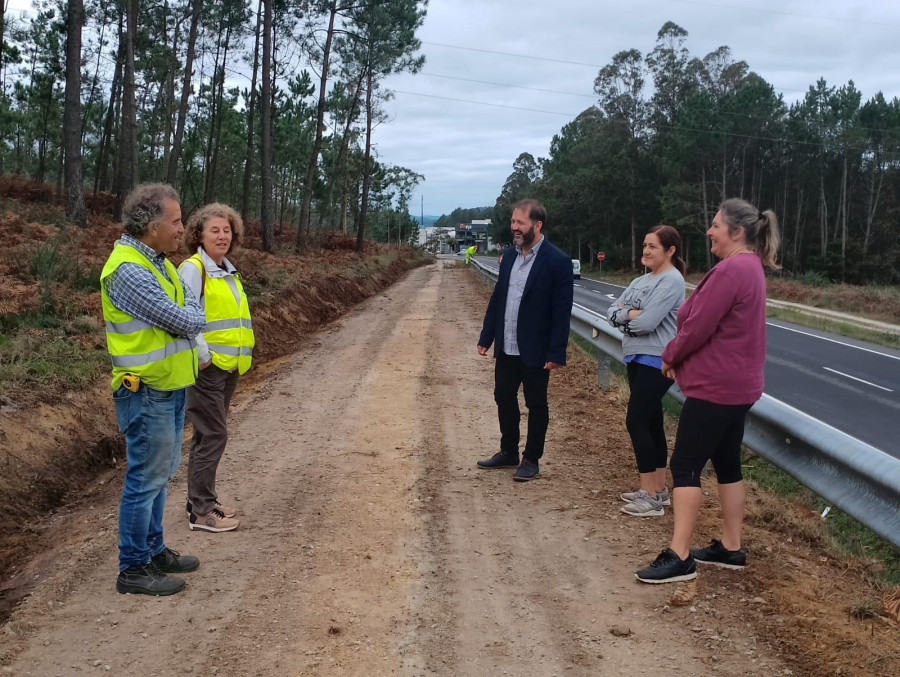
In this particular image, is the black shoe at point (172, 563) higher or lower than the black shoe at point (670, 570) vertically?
lower

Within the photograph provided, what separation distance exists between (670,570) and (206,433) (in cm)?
283

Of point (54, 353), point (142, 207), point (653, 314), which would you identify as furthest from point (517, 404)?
point (54, 353)

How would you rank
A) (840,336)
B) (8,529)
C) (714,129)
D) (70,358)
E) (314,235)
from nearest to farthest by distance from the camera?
(8,529) → (70,358) → (840,336) → (314,235) → (714,129)

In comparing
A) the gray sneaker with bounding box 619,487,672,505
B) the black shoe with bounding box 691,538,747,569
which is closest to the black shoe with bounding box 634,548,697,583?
the black shoe with bounding box 691,538,747,569

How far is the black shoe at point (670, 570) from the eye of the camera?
153 inches

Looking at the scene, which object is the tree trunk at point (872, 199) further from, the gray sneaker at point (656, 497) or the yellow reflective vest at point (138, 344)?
the yellow reflective vest at point (138, 344)

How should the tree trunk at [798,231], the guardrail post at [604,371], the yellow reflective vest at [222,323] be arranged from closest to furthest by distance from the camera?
1. the yellow reflective vest at [222,323]
2. the guardrail post at [604,371]
3. the tree trunk at [798,231]

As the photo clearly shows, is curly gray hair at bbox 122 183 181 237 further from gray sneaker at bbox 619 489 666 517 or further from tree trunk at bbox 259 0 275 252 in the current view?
tree trunk at bbox 259 0 275 252

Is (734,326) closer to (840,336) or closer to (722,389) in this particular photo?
(722,389)

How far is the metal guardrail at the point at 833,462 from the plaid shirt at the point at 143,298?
3.39 m

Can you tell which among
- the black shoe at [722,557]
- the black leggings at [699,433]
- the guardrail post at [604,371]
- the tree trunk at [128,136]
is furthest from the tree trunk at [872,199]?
the black leggings at [699,433]

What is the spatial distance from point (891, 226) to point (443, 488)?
203ft

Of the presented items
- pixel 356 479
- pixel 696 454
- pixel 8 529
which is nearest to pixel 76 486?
pixel 8 529

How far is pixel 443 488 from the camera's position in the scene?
546 cm
